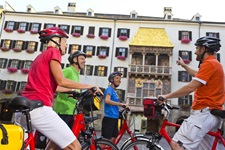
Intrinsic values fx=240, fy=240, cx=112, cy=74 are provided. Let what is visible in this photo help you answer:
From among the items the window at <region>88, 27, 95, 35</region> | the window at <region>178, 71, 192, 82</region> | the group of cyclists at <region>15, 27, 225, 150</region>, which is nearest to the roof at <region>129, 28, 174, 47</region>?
the window at <region>178, 71, 192, 82</region>

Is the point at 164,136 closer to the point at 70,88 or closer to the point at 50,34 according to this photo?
the point at 70,88

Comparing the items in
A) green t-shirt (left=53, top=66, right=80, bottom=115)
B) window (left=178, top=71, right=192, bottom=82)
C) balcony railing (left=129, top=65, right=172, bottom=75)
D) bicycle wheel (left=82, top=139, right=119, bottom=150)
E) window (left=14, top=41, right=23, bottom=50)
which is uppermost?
window (left=14, top=41, right=23, bottom=50)

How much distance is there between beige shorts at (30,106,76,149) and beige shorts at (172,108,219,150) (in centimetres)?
139

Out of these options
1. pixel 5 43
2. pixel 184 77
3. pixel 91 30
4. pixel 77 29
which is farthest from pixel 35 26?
pixel 184 77

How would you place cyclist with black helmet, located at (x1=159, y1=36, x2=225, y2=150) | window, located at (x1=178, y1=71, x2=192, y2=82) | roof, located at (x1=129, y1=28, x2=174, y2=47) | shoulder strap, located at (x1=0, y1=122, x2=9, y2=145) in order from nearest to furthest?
shoulder strap, located at (x1=0, y1=122, x2=9, y2=145), cyclist with black helmet, located at (x1=159, y1=36, x2=225, y2=150), window, located at (x1=178, y1=71, x2=192, y2=82), roof, located at (x1=129, y1=28, x2=174, y2=47)

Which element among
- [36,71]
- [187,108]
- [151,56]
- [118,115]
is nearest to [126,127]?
[118,115]

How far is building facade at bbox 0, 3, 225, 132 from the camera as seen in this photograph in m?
27.3

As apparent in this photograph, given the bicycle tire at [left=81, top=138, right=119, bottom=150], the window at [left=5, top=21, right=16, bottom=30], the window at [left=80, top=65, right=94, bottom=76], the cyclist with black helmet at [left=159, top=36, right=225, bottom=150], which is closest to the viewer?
the cyclist with black helmet at [left=159, top=36, right=225, bottom=150]

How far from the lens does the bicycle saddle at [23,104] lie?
2238 millimetres

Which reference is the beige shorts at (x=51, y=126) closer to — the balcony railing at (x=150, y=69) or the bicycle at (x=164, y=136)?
the bicycle at (x=164, y=136)

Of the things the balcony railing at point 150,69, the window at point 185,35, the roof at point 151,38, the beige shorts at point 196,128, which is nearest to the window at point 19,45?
the roof at point 151,38

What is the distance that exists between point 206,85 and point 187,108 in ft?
79.4

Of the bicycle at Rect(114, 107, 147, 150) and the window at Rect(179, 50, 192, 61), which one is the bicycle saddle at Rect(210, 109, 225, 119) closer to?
the bicycle at Rect(114, 107, 147, 150)

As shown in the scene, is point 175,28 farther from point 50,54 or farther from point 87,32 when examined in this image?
point 50,54
